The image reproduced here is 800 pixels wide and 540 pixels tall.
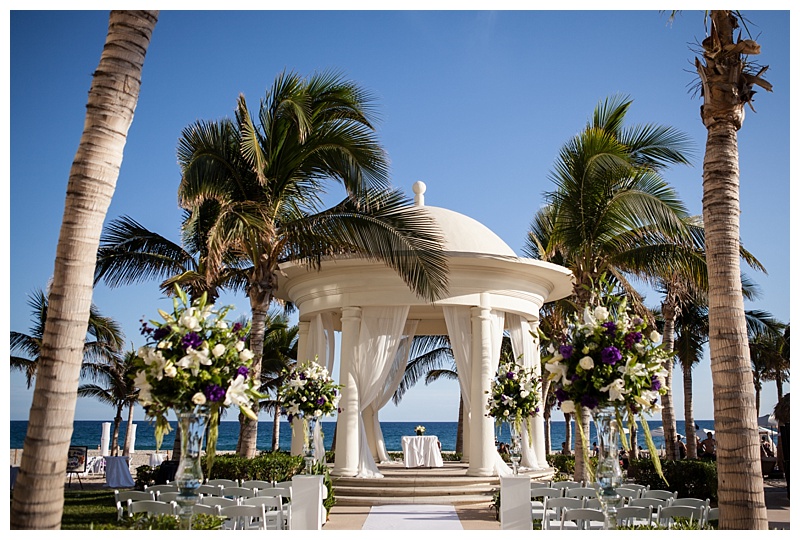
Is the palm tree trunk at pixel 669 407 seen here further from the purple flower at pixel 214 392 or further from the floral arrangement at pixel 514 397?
the purple flower at pixel 214 392

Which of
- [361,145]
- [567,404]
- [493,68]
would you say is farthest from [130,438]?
[567,404]

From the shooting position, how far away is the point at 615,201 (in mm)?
13008

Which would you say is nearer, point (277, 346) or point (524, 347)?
point (524, 347)

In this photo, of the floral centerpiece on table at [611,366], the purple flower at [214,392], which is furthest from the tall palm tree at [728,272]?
the purple flower at [214,392]

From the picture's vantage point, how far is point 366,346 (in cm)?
1633

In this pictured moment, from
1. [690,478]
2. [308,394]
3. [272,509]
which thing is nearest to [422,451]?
[308,394]

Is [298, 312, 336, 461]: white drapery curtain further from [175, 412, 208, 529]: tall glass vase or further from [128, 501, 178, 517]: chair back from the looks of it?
[175, 412, 208, 529]: tall glass vase

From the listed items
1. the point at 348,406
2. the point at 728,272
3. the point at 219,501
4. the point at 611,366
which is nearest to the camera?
the point at 611,366

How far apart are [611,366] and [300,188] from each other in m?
8.44

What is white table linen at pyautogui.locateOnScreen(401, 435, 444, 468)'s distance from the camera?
20.2 m

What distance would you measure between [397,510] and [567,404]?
812 cm

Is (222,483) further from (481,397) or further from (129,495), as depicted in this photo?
(481,397)

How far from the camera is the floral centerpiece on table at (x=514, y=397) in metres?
14.1
